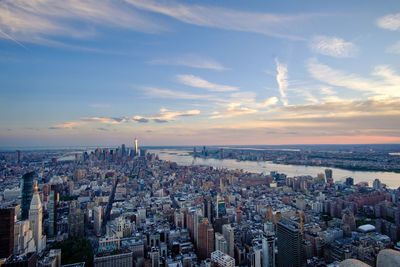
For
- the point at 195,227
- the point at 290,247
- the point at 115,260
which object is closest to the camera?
the point at 290,247

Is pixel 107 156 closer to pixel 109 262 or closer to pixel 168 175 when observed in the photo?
pixel 168 175

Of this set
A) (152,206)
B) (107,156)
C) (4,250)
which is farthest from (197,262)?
(107,156)

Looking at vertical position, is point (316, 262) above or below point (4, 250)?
below

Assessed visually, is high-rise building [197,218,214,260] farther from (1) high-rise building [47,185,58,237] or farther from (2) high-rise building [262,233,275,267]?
(1) high-rise building [47,185,58,237]

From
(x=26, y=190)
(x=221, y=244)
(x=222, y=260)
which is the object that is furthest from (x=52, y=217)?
(x=222, y=260)

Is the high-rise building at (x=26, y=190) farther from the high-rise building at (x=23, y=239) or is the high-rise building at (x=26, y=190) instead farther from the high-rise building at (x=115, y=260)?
the high-rise building at (x=115, y=260)

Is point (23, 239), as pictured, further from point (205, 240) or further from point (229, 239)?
point (229, 239)

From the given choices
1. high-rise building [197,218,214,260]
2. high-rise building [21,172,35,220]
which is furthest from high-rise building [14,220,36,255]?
high-rise building [197,218,214,260]
